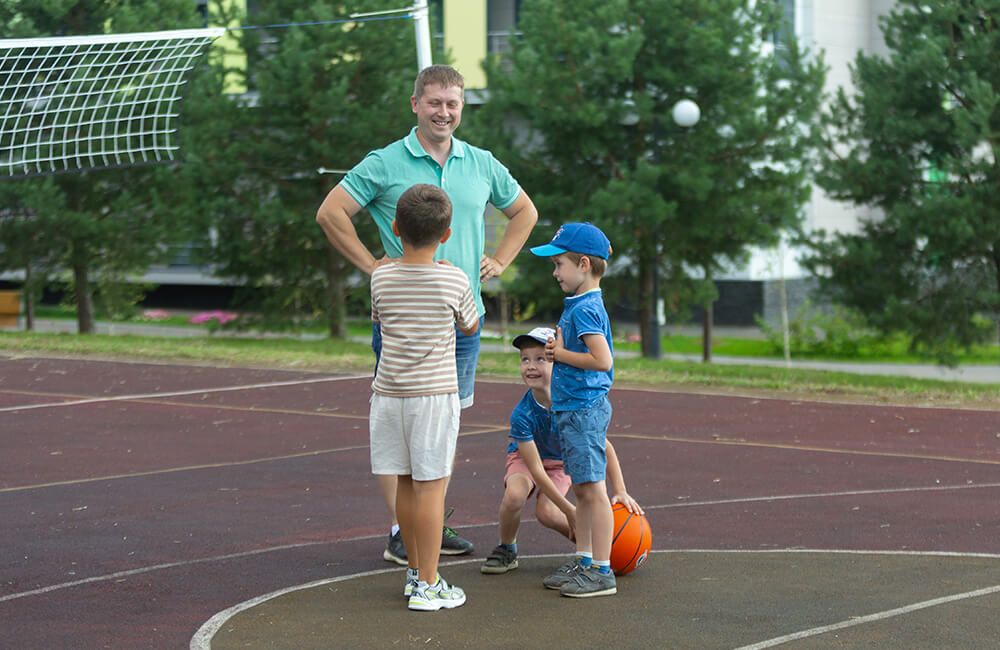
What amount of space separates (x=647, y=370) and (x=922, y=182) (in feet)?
14.9

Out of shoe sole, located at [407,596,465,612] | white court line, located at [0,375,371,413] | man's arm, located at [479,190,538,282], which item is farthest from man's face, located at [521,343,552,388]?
white court line, located at [0,375,371,413]

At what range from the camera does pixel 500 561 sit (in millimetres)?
7508

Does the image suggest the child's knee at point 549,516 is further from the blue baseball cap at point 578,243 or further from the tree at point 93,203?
the tree at point 93,203

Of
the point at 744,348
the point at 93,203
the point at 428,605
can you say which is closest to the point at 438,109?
the point at 428,605

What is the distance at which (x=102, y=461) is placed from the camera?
1158 cm

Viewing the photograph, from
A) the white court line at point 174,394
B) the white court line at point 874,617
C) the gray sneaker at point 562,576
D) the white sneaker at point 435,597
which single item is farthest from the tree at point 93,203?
the white court line at point 874,617

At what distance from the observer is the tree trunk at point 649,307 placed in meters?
24.1

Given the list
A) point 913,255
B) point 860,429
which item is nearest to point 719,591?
point 860,429

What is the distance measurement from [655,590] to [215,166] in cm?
2077

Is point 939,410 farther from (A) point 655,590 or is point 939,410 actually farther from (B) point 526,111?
(B) point 526,111

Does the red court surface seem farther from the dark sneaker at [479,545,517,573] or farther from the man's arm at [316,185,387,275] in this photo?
the man's arm at [316,185,387,275]

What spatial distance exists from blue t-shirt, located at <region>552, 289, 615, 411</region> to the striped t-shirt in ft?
1.90

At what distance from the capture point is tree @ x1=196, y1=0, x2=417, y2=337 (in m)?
26.3

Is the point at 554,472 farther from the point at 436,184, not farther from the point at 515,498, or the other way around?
the point at 436,184
